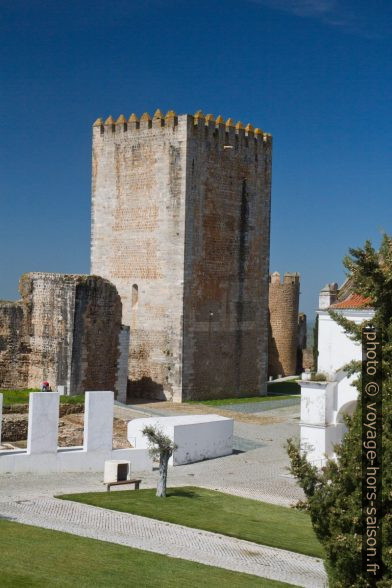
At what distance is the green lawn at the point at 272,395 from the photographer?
2959cm

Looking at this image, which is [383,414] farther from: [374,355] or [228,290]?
[228,290]

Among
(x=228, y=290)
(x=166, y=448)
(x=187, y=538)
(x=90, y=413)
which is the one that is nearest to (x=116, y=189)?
(x=228, y=290)

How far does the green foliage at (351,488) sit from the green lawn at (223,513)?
13.2ft

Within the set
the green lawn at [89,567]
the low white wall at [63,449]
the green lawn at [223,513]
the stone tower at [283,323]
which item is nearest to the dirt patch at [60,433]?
the low white wall at [63,449]

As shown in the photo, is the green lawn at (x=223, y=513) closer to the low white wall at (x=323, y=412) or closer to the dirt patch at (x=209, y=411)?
the low white wall at (x=323, y=412)

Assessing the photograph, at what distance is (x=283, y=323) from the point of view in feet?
134

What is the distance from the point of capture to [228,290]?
3081 centimetres

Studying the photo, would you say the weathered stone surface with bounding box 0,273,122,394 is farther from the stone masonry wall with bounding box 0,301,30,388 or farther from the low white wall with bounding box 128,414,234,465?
the low white wall with bounding box 128,414,234,465

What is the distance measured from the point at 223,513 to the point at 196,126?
16913 mm

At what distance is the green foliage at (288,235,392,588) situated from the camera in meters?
9.14

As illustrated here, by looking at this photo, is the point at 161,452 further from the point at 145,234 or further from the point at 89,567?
the point at 145,234

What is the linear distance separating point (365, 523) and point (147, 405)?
751 inches

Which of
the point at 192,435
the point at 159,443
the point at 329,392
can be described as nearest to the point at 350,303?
the point at 329,392

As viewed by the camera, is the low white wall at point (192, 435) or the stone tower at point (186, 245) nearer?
the low white wall at point (192, 435)
